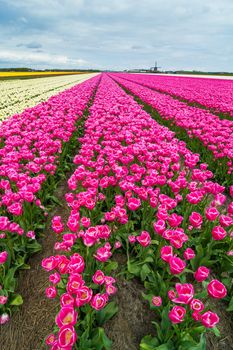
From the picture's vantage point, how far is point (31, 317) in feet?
10.5

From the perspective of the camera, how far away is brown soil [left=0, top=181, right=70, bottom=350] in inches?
116

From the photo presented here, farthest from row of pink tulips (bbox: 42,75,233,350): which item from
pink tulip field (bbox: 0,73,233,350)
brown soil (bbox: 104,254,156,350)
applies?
brown soil (bbox: 104,254,156,350)

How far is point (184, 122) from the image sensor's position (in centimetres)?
862

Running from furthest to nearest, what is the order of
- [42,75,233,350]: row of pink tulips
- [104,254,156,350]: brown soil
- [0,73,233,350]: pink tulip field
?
[104,254,156,350]: brown soil < [0,73,233,350]: pink tulip field < [42,75,233,350]: row of pink tulips

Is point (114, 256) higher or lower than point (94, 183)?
lower

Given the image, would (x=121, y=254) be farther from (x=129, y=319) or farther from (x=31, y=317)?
(x=31, y=317)

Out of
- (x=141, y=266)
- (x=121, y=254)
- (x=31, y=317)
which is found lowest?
(x=31, y=317)

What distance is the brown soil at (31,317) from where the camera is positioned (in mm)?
2943

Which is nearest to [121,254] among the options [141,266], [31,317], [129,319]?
[141,266]

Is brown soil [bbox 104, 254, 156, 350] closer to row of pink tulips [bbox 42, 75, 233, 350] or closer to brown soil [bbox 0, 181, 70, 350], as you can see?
row of pink tulips [bbox 42, 75, 233, 350]

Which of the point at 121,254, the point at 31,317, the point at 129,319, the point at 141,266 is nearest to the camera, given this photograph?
the point at 129,319

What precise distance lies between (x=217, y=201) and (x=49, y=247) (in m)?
2.67

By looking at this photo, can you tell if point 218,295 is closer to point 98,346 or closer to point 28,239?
point 98,346

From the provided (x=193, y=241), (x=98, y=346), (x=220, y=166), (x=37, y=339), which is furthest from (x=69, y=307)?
(x=220, y=166)
